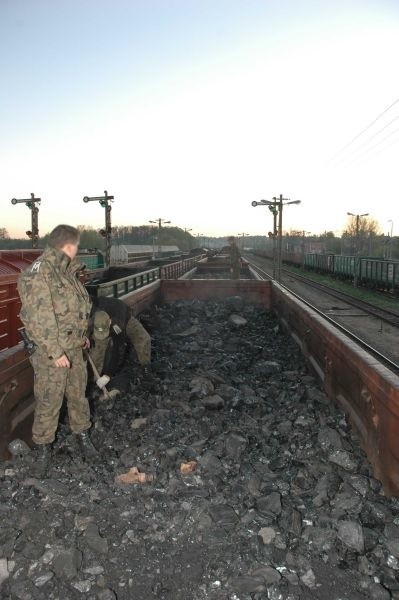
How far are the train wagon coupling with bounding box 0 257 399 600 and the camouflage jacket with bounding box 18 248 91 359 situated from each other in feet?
2.22

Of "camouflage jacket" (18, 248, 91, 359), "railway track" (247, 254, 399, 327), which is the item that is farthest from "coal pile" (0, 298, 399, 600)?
"railway track" (247, 254, 399, 327)

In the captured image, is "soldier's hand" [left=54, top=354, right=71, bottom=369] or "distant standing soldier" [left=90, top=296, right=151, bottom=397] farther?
"distant standing soldier" [left=90, top=296, right=151, bottom=397]

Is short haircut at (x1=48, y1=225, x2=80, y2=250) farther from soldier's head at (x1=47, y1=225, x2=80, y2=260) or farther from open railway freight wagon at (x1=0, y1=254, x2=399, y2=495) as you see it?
open railway freight wagon at (x1=0, y1=254, x2=399, y2=495)

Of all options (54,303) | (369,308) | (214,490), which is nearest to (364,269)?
(369,308)

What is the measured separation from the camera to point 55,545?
2.83 metres

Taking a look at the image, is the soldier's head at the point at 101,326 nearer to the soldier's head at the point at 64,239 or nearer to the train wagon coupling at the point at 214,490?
the train wagon coupling at the point at 214,490

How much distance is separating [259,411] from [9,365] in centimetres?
270

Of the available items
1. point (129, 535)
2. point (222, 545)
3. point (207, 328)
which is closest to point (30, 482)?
point (129, 535)

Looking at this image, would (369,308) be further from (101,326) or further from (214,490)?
(214,490)

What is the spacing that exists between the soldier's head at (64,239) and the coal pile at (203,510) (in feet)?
5.82

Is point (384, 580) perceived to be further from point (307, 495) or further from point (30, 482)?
point (30, 482)

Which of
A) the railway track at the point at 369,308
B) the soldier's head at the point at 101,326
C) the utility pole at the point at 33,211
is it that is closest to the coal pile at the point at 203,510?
the soldier's head at the point at 101,326

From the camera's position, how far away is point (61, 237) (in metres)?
3.61

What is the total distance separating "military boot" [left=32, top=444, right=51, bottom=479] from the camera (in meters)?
3.54
